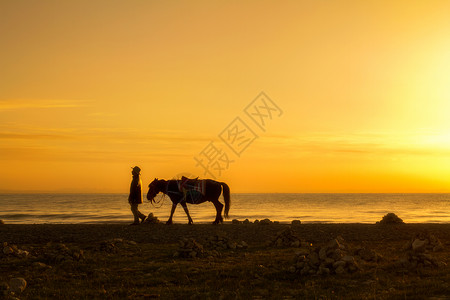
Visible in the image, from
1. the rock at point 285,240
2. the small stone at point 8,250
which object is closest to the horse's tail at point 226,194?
the rock at point 285,240

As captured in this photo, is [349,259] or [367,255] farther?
[367,255]

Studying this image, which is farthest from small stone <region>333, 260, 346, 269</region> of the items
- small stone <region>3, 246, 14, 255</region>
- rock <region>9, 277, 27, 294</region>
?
small stone <region>3, 246, 14, 255</region>

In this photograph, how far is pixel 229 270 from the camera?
12656mm

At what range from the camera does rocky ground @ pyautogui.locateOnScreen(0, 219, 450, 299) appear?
10391mm

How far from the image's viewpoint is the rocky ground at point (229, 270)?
34.1ft

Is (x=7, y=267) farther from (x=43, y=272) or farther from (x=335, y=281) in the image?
(x=335, y=281)

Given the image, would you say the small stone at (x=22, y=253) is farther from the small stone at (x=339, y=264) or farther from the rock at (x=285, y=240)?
the small stone at (x=339, y=264)

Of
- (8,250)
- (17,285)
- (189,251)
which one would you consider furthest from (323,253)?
(8,250)

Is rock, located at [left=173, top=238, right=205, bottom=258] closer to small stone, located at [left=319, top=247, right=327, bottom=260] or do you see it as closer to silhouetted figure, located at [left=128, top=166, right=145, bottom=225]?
small stone, located at [left=319, top=247, right=327, bottom=260]

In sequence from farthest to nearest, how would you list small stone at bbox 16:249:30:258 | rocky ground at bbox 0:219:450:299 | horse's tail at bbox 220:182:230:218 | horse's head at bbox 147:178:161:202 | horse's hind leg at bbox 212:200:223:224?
horse's head at bbox 147:178:161:202
horse's tail at bbox 220:182:230:218
horse's hind leg at bbox 212:200:223:224
small stone at bbox 16:249:30:258
rocky ground at bbox 0:219:450:299

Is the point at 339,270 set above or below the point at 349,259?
below

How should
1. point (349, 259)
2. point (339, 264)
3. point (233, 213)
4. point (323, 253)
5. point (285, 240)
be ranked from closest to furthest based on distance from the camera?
1. point (339, 264)
2. point (349, 259)
3. point (323, 253)
4. point (285, 240)
5. point (233, 213)

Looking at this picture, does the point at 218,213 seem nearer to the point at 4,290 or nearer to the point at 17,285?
the point at 17,285

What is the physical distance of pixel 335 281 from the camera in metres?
11.3
